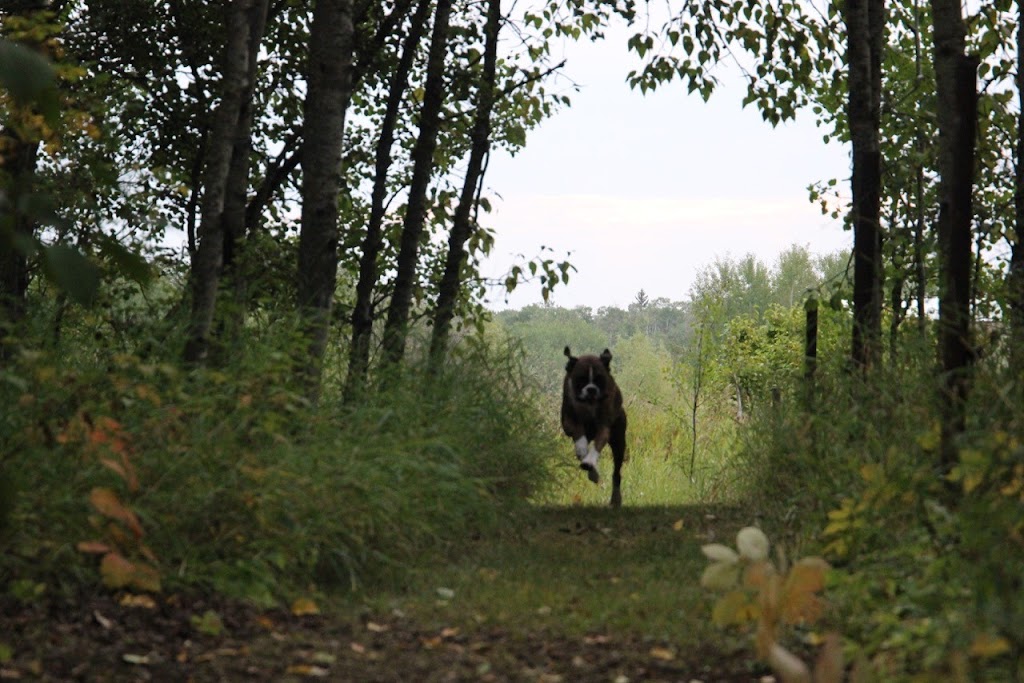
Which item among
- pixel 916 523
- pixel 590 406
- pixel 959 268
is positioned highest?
pixel 959 268

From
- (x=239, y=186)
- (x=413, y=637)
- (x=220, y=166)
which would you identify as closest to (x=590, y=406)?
(x=239, y=186)

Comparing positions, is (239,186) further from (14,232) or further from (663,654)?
(14,232)

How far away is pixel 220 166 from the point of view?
9367mm

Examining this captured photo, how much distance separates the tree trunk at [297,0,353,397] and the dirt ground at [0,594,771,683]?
4503 mm

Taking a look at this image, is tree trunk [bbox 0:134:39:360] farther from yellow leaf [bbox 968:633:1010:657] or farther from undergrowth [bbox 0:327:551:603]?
yellow leaf [bbox 968:633:1010:657]

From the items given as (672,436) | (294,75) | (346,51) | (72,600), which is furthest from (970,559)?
(672,436)

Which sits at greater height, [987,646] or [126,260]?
[126,260]

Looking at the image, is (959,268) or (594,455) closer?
(959,268)

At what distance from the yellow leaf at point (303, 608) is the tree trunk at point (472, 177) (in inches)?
315

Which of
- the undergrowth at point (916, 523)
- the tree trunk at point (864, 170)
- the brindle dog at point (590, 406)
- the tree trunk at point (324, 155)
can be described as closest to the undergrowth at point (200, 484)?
the tree trunk at point (324, 155)

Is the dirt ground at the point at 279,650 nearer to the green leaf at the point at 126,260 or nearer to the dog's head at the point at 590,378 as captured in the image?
the green leaf at the point at 126,260

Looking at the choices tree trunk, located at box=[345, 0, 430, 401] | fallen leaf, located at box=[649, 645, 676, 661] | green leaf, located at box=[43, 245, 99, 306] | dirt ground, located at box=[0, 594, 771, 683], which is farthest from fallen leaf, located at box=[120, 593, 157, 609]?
tree trunk, located at box=[345, 0, 430, 401]

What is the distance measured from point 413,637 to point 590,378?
7.98 metres

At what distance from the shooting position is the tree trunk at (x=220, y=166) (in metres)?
→ 9.05
